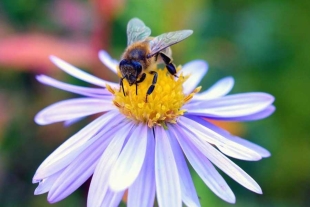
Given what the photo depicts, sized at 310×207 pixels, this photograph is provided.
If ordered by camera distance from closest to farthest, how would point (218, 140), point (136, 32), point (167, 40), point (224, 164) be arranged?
point (224, 164) → point (218, 140) → point (167, 40) → point (136, 32)

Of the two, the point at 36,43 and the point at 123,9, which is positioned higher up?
the point at 123,9

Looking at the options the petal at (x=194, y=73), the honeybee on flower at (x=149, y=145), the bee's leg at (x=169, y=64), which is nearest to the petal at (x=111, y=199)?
the honeybee on flower at (x=149, y=145)

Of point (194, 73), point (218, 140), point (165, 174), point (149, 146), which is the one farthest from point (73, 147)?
point (194, 73)

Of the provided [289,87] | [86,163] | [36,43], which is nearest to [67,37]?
[36,43]

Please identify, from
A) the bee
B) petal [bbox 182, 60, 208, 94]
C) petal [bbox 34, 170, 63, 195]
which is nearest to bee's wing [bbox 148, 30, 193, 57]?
the bee

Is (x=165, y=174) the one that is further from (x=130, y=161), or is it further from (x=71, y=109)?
(x=71, y=109)

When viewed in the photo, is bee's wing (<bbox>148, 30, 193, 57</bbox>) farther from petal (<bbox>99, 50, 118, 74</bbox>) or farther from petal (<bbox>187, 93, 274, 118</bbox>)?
petal (<bbox>99, 50, 118, 74</bbox>)

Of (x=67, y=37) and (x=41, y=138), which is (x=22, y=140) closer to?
(x=41, y=138)
